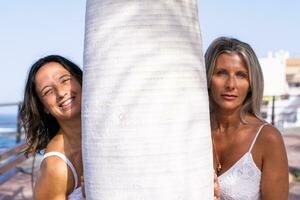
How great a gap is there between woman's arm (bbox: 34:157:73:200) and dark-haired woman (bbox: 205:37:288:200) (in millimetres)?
836

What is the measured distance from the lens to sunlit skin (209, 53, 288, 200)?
7.28ft

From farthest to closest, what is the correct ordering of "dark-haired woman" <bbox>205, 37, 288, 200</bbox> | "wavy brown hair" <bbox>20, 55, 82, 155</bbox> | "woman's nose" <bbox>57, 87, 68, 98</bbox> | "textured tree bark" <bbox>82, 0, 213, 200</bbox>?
"dark-haired woman" <bbox>205, 37, 288, 200</bbox> → "wavy brown hair" <bbox>20, 55, 82, 155</bbox> → "woman's nose" <bbox>57, 87, 68, 98</bbox> → "textured tree bark" <bbox>82, 0, 213, 200</bbox>

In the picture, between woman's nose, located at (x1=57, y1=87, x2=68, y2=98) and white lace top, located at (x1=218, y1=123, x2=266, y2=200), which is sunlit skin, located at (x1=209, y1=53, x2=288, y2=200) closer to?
white lace top, located at (x1=218, y1=123, x2=266, y2=200)

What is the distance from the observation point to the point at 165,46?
1.44 metres

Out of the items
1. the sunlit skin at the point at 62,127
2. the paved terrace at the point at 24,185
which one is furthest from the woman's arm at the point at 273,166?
the paved terrace at the point at 24,185

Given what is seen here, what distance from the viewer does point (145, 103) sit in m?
1.41

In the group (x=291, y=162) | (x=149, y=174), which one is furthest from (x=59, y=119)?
(x=291, y=162)

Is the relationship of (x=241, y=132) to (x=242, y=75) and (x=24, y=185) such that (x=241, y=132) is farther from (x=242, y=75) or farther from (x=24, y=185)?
(x=24, y=185)

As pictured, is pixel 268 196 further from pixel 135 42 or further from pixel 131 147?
pixel 135 42

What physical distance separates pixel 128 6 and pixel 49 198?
100 centimetres

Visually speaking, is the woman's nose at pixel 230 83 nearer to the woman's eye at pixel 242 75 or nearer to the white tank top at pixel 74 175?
the woman's eye at pixel 242 75

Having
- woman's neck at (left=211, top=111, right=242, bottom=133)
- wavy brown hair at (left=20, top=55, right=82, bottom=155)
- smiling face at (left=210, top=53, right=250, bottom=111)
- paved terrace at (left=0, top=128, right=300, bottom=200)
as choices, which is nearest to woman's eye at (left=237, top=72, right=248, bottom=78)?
smiling face at (left=210, top=53, right=250, bottom=111)

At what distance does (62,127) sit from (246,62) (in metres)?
1.03

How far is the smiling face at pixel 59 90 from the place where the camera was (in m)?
2.03
